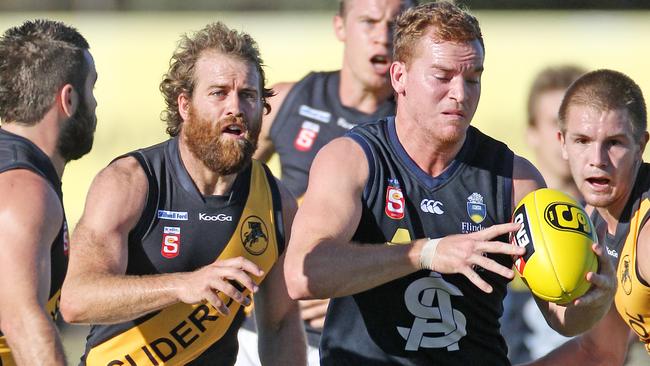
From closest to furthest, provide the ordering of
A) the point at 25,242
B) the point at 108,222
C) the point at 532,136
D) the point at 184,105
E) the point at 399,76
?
the point at 25,242, the point at 399,76, the point at 108,222, the point at 184,105, the point at 532,136

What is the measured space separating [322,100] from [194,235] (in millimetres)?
2874

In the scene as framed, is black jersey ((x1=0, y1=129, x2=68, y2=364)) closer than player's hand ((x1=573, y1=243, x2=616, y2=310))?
No

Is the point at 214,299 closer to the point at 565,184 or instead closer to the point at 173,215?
the point at 173,215

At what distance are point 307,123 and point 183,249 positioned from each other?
9.11ft

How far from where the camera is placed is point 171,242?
6328 millimetres

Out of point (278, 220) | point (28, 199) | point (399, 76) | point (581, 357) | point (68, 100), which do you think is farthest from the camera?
point (581, 357)

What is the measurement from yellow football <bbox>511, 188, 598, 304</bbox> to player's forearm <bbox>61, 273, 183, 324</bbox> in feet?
5.45

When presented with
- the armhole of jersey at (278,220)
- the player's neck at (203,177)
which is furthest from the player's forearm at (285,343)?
the player's neck at (203,177)

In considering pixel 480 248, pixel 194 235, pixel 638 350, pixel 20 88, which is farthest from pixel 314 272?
pixel 638 350

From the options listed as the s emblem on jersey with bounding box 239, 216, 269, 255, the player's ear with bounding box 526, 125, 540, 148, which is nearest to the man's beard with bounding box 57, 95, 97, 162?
the s emblem on jersey with bounding box 239, 216, 269, 255

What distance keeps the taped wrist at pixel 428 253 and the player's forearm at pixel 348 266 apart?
26 millimetres

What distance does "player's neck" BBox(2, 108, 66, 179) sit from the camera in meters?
6.04

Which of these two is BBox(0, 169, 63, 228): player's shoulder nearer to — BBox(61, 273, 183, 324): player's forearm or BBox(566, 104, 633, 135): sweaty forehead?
BBox(61, 273, 183, 324): player's forearm

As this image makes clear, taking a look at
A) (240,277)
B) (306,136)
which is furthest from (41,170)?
(306,136)
